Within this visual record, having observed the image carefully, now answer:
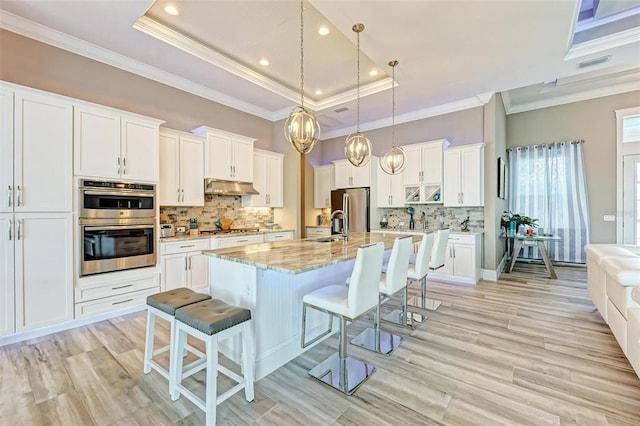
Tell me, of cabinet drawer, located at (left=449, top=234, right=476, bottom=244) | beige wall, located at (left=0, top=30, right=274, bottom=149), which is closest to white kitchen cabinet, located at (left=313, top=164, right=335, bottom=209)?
beige wall, located at (left=0, top=30, right=274, bottom=149)

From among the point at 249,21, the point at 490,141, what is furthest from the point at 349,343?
the point at 490,141

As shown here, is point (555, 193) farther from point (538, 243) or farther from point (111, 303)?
point (111, 303)

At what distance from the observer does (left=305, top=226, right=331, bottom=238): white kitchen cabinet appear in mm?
6488

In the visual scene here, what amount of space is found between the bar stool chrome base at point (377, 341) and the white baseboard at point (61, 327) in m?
2.78

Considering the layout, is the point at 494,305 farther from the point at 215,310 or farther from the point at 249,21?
the point at 249,21

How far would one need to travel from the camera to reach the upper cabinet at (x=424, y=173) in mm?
5254

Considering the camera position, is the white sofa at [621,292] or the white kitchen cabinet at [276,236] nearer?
the white sofa at [621,292]

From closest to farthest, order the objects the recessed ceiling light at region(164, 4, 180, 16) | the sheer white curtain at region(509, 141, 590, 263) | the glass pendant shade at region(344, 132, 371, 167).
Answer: the recessed ceiling light at region(164, 4, 180, 16) → the glass pendant shade at region(344, 132, 371, 167) → the sheer white curtain at region(509, 141, 590, 263)

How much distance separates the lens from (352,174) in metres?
6.17

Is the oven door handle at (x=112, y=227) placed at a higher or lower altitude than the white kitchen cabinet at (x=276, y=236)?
higher

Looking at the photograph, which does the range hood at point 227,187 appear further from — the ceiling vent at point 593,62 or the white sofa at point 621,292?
the ceiling vent at point 593,62

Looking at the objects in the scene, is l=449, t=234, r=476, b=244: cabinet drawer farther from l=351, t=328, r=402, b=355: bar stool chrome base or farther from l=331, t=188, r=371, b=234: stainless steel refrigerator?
l=351, t=328, r=402, b=355: bar stool chrome base

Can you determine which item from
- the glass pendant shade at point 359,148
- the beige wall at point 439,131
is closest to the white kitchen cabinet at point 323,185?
the beige wall at point 439,131

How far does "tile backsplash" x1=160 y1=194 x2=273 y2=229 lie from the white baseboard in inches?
53.7
